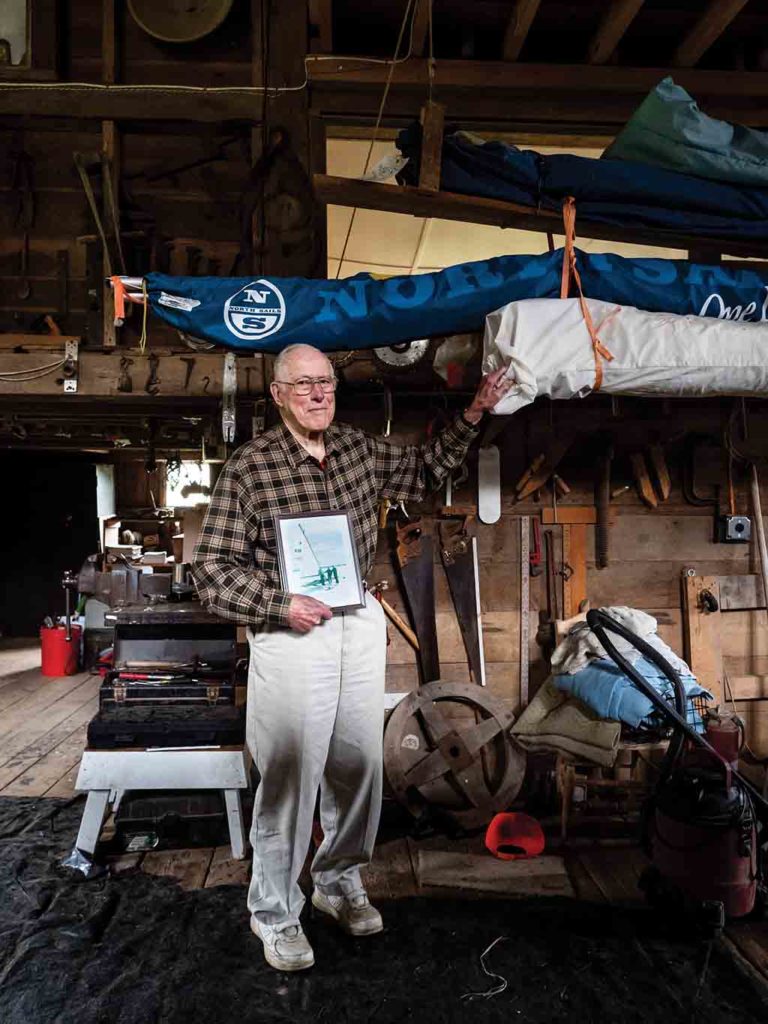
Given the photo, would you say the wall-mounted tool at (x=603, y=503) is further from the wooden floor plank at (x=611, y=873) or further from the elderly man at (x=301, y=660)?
the wooden floor plank at (x=611, y=873)

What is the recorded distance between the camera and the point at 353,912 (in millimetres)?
2588

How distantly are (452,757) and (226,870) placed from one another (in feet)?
3.48

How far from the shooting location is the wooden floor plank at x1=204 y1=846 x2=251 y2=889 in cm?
297

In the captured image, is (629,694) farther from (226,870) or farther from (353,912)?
(226,870)

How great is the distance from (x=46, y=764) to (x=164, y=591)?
3.91ft

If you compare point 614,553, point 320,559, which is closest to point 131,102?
point 320,559

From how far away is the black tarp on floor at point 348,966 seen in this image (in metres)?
2.21

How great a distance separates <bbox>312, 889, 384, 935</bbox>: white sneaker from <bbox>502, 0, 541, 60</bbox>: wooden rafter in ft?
11.9

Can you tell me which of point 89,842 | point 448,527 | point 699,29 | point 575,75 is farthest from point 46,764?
point 699,29

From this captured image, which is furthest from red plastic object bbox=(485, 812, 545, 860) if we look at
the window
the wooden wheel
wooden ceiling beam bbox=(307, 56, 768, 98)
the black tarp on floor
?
the window

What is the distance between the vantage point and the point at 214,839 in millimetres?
3277

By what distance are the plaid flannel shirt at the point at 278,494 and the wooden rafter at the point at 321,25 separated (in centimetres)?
197

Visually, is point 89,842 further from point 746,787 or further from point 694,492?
point 694,492

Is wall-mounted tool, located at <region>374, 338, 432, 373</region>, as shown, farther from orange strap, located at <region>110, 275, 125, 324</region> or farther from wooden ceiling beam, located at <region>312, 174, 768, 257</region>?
orange strap, located at <region>110, 275, 125, 324</region>
